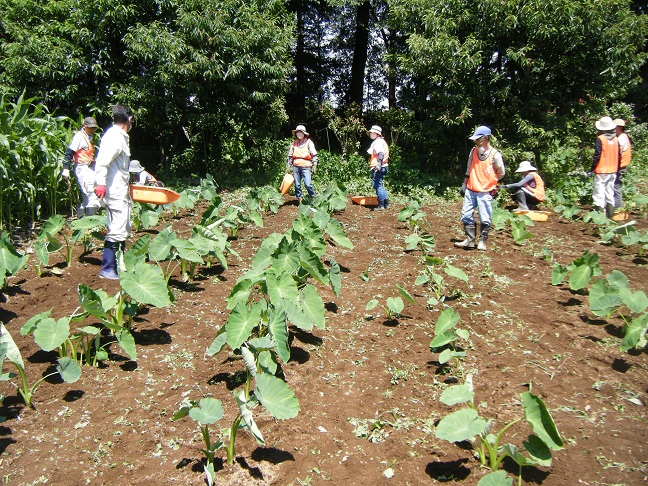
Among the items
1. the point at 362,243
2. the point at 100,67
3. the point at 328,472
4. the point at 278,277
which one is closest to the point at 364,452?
the point at 328,472

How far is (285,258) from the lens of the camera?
4.22 metres

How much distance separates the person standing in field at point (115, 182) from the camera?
4.47 m

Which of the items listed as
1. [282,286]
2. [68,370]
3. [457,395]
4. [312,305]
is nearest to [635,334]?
[457,395]

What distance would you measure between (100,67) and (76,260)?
6100 millimetres

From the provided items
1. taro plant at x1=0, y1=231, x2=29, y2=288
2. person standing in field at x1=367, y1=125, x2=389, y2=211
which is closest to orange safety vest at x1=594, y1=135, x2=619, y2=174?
person standing in field at x1=367, y1=125, x2=389, y2=211

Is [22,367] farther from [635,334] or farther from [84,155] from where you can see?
[84,155]

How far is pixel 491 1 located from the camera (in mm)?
9109

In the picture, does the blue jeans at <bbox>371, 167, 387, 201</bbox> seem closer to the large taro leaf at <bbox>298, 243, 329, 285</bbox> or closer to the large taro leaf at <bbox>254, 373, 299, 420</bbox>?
the large taro leaf at <bbox>298, 243, 329, 285</bbox>

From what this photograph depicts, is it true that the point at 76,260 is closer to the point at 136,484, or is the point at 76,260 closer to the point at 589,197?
the point at 136,484

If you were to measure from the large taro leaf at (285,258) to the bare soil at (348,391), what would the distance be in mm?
541

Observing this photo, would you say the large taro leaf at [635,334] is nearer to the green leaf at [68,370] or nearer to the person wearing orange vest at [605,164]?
the green leaf at [68,370]

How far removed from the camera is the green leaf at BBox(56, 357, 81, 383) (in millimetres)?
3034

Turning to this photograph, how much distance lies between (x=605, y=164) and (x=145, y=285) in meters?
6.46

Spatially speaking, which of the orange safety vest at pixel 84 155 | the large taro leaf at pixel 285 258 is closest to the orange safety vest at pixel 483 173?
the large taro leaf at pixel 285 258
